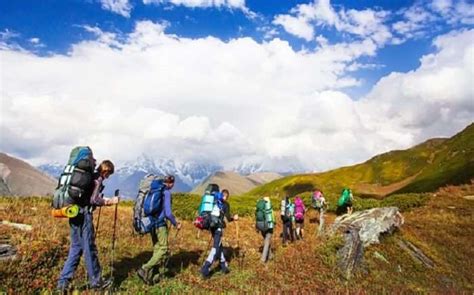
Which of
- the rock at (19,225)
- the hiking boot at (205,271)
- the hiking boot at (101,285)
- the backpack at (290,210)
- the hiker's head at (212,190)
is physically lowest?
the hiking boot at (205,271)

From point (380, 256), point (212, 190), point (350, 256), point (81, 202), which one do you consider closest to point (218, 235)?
point (212, 190)

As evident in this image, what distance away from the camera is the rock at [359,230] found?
18.0 meters

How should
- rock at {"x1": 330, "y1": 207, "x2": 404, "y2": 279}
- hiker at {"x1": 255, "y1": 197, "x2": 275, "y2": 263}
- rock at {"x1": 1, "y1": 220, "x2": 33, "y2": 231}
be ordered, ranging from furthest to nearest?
rock at {"x1": 330, "y1": 207, "x2": 404, "y2": 279}
hiker at {"x1": 255, "y1": 197, "x2": 275, "y2": 263}
rock at {"x1": 1, "y1": 220, "x2": 33, "y2": 231}

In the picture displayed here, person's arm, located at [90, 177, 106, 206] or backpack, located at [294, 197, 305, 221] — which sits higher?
person's arm, located at [90, 177, 106, 206]

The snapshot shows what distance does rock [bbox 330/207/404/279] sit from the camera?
707 inches

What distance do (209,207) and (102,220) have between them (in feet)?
26.2

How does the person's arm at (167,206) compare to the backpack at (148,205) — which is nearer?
the backpack at (148,205)

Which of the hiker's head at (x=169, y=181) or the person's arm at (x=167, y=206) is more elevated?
the hiker's head at (x=169, y=181)

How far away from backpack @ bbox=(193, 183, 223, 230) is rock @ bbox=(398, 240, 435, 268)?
11998mm

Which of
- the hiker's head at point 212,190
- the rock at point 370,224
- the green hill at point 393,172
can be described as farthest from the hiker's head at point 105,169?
the green hill at point 393,172

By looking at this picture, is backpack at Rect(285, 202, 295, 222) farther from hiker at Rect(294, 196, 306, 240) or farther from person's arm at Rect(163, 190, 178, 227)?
person's arm at Rect(163, 190, 178, 227)

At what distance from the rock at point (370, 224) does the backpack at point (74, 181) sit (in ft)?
46.0

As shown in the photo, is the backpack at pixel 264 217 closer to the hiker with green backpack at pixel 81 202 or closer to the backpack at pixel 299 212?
the backpack at pixel 299 212

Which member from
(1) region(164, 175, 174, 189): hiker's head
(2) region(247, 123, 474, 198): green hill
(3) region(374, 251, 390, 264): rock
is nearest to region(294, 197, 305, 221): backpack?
(3) region(374, 251, 390, 264): rock
